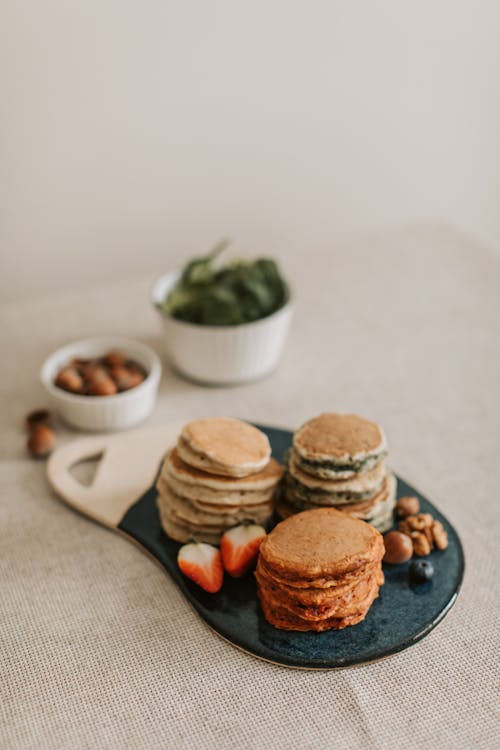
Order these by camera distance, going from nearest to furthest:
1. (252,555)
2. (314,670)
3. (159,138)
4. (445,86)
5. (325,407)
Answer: (314,670) → (252,555) → (325,407) → (159,138) → (445,86)

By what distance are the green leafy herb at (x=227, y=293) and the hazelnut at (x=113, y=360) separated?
126mm

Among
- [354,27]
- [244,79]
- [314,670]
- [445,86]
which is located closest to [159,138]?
[244,79]

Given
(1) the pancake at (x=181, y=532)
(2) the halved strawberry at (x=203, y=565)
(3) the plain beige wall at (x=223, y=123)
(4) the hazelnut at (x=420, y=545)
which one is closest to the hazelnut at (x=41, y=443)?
(1) the pancake at (x=181, y=532)

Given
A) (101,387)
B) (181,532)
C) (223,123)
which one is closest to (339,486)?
(181,532)

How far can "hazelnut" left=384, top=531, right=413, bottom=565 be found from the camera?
122cm

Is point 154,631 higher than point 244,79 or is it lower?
lower

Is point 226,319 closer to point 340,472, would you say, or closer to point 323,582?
point 340,472

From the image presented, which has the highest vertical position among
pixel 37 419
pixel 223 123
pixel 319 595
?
pixel 223 123

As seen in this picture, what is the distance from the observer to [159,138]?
227 centimetres

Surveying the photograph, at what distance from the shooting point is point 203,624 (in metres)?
1.16

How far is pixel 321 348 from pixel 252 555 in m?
0.76

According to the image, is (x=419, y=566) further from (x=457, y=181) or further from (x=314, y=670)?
(x=457, y=181)

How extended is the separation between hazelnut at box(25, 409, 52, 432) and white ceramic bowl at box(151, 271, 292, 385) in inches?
11.2

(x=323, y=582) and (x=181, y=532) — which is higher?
(x=323, y=582)
